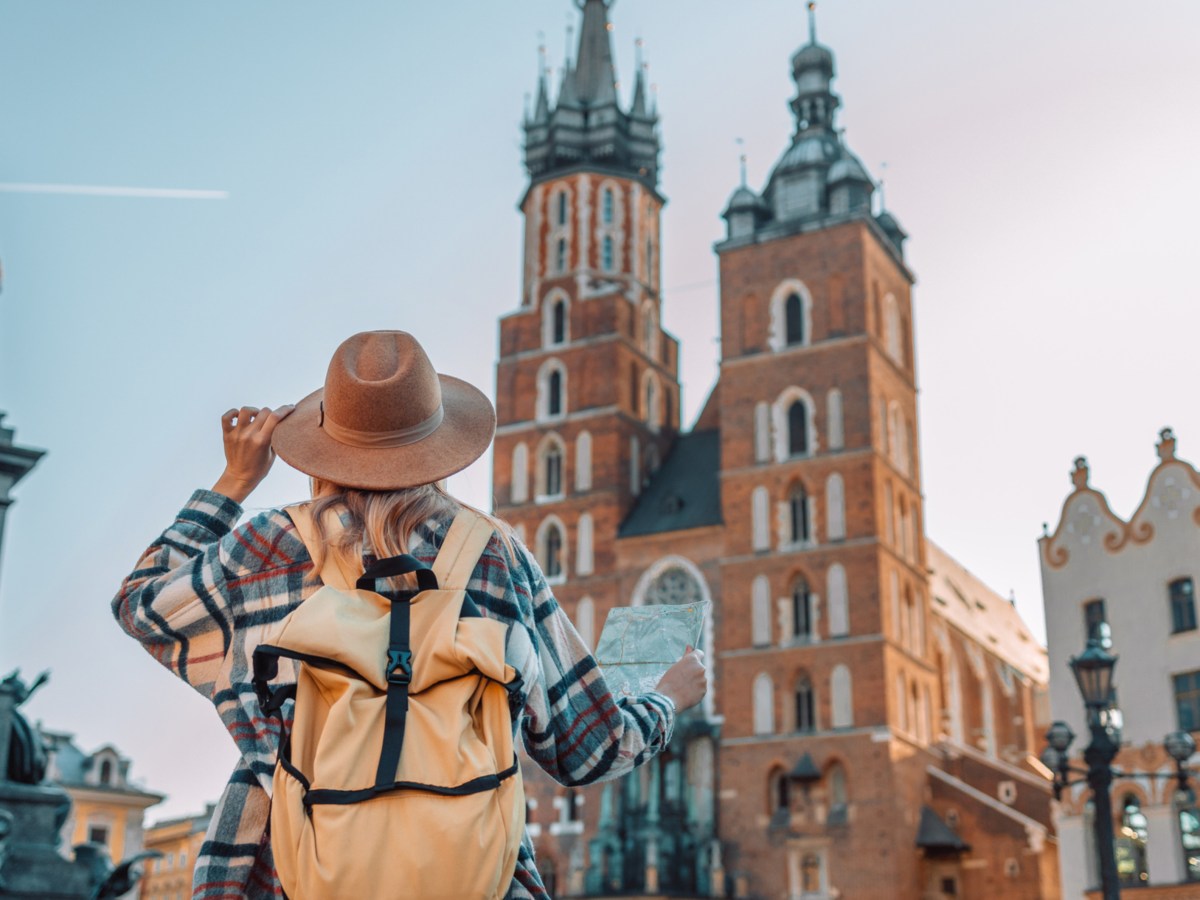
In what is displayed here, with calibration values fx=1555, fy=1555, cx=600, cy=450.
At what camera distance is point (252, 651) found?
2.56m

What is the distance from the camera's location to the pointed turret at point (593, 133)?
4303cm

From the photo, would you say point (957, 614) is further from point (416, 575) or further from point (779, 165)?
point (416, 575)

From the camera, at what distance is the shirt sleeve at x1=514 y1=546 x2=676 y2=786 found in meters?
2.62

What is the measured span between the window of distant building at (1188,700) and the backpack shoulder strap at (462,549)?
73.7 feet

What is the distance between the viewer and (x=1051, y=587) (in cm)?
2605

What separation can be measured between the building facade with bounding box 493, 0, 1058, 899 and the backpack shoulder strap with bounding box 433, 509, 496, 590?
30982mm

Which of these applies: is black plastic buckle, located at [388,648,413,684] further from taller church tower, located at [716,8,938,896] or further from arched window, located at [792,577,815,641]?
arched window, located at [792,577,815,641]

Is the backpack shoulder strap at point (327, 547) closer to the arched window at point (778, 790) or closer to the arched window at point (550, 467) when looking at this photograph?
the arched window at point (778, 790)

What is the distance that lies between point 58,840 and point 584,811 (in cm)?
2460

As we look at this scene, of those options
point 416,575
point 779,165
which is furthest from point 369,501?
point 779,165

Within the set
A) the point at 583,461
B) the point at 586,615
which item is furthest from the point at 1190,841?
the point at 583,461

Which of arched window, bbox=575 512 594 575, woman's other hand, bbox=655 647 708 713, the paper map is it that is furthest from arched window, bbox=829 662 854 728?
woman's other hand, bbox=655 647 708 713

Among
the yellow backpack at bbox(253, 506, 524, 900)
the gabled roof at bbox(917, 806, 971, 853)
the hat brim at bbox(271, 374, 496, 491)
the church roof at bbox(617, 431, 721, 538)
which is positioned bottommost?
the yellow backpack at bbox(253, 506, 524, 900)

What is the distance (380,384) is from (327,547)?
12.1 inches
